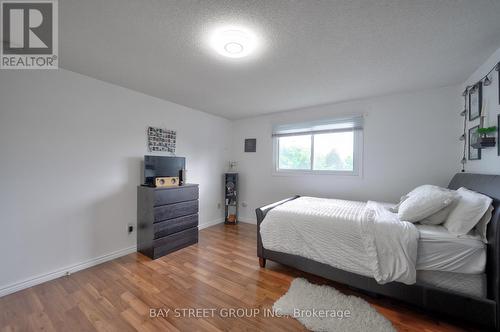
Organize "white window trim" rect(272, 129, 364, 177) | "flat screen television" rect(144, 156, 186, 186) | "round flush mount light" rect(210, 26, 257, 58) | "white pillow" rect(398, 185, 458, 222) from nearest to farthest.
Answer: "round flush mount light" rect(210, 26, 257, 58) < "white pillow" rect(398, 185, 458, 222) < "flat screen television" rect(144, 156, 186, 186) < "white window trim" rect(272, 129, 364, 177)

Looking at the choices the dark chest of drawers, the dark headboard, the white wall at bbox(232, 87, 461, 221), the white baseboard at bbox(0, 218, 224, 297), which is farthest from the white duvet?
the white baseboard at bbox(0, 218, 224, 297)

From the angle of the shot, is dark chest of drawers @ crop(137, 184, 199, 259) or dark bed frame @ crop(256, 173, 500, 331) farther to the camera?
dark chest of drawers @ crop(137, 184, 199, 259)

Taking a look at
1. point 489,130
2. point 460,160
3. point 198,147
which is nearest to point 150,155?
point 198,147

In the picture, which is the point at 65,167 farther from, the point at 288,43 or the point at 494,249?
the point at 494,249

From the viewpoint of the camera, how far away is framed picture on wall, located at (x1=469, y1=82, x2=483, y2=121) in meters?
2.04

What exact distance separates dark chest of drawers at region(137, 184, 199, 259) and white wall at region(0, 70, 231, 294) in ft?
0.69

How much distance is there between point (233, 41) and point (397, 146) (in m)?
2.74

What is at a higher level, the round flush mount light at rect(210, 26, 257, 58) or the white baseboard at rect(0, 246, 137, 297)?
the round flush mount light at rect(210, 26, 257, 58)

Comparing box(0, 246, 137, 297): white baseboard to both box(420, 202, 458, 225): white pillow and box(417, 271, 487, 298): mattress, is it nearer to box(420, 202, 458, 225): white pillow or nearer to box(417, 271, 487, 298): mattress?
box(417, 271, 487, 298): mattress

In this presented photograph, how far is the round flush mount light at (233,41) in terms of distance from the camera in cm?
153

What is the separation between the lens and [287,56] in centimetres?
188

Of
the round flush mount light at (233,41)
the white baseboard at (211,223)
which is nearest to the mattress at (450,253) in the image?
the round flush mount light at (233,41)

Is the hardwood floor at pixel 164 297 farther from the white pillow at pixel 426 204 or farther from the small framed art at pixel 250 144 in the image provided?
the small framed art at pixel 250 144

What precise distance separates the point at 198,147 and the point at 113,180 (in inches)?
60.3
